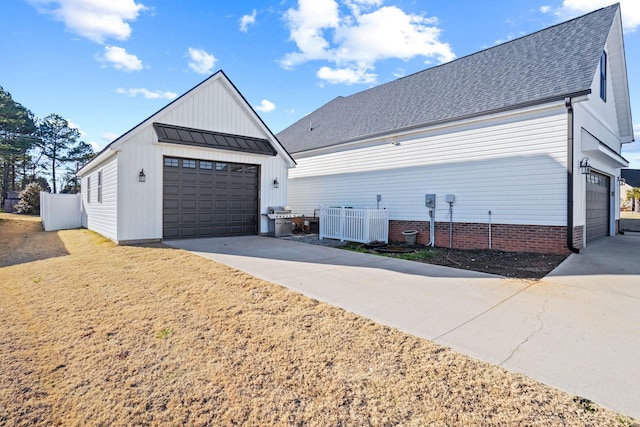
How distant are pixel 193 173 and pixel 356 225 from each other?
5891mm

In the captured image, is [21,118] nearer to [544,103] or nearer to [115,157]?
[115,157]

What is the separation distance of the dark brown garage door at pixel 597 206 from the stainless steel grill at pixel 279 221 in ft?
34.0

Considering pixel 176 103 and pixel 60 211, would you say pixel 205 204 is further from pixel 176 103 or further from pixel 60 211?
pixel 60 211

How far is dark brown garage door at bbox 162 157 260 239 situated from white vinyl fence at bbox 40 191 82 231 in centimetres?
1004

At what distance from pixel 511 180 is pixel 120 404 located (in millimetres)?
10117

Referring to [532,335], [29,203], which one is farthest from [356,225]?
[29,203]

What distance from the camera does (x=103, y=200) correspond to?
11.8 metres

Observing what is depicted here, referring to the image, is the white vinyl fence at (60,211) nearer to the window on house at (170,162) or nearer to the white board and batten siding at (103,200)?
the white board and batten siding at (103,200)

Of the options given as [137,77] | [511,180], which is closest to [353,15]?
[511,180]

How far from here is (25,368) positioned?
3.02 m

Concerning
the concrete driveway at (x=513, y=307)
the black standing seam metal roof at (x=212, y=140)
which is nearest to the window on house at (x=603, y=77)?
the concrete driveway at (x=513, y=307)

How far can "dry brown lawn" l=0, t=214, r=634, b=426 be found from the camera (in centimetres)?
234

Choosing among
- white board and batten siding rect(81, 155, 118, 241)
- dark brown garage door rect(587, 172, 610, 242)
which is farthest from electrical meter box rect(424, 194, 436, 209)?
white board and batten siding rect(81, 155, 118, 241)

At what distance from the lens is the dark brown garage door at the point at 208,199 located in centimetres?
1062
